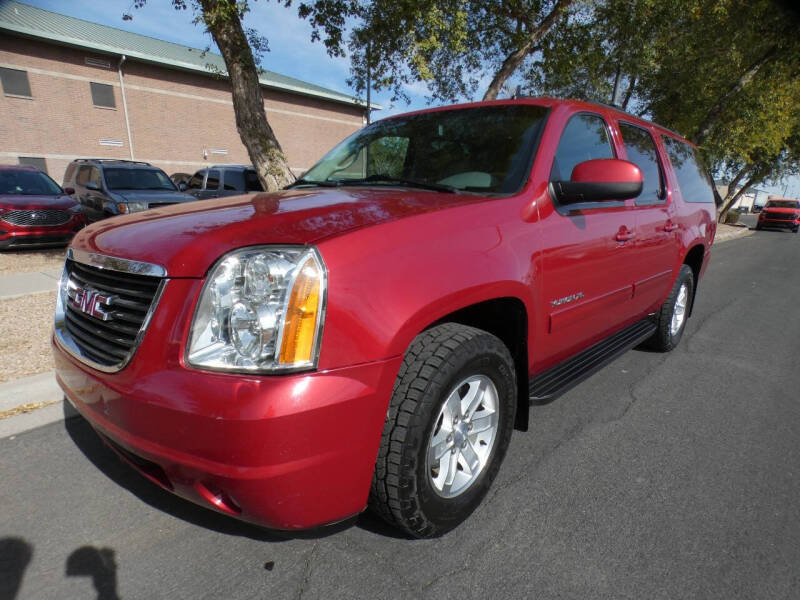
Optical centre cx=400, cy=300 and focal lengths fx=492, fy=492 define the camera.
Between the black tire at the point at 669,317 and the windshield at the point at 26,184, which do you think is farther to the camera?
the windshield at the point at 26,184

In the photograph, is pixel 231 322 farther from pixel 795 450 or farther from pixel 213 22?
pixel 213 22

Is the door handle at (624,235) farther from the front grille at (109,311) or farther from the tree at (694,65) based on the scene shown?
the tree at (694,65)

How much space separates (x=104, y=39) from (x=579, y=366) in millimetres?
28164

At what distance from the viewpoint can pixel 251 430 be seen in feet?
4.63

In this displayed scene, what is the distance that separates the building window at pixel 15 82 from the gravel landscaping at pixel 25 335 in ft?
66.6

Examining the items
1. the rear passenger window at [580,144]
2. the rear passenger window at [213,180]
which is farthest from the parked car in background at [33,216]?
the rear passenger window at [580,144]

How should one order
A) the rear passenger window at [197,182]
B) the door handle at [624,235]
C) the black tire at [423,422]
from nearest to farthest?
1. the black tire at [423,422]
2. the door handle at [624,235]
3. the rear passenger window at [197,182]

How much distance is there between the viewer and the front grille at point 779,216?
90.8ft

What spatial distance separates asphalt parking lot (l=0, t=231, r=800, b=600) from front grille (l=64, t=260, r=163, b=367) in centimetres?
82

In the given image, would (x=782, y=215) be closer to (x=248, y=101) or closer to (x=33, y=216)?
(x=248, y=101)

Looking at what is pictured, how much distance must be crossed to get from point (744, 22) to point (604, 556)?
14.9 m

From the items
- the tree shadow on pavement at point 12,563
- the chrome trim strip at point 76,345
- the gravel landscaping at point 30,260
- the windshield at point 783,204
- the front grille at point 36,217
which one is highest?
the chrome trim strip at point 76,345

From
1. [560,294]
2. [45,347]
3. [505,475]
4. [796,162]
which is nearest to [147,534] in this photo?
[505,475]

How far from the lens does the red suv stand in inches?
58.6
